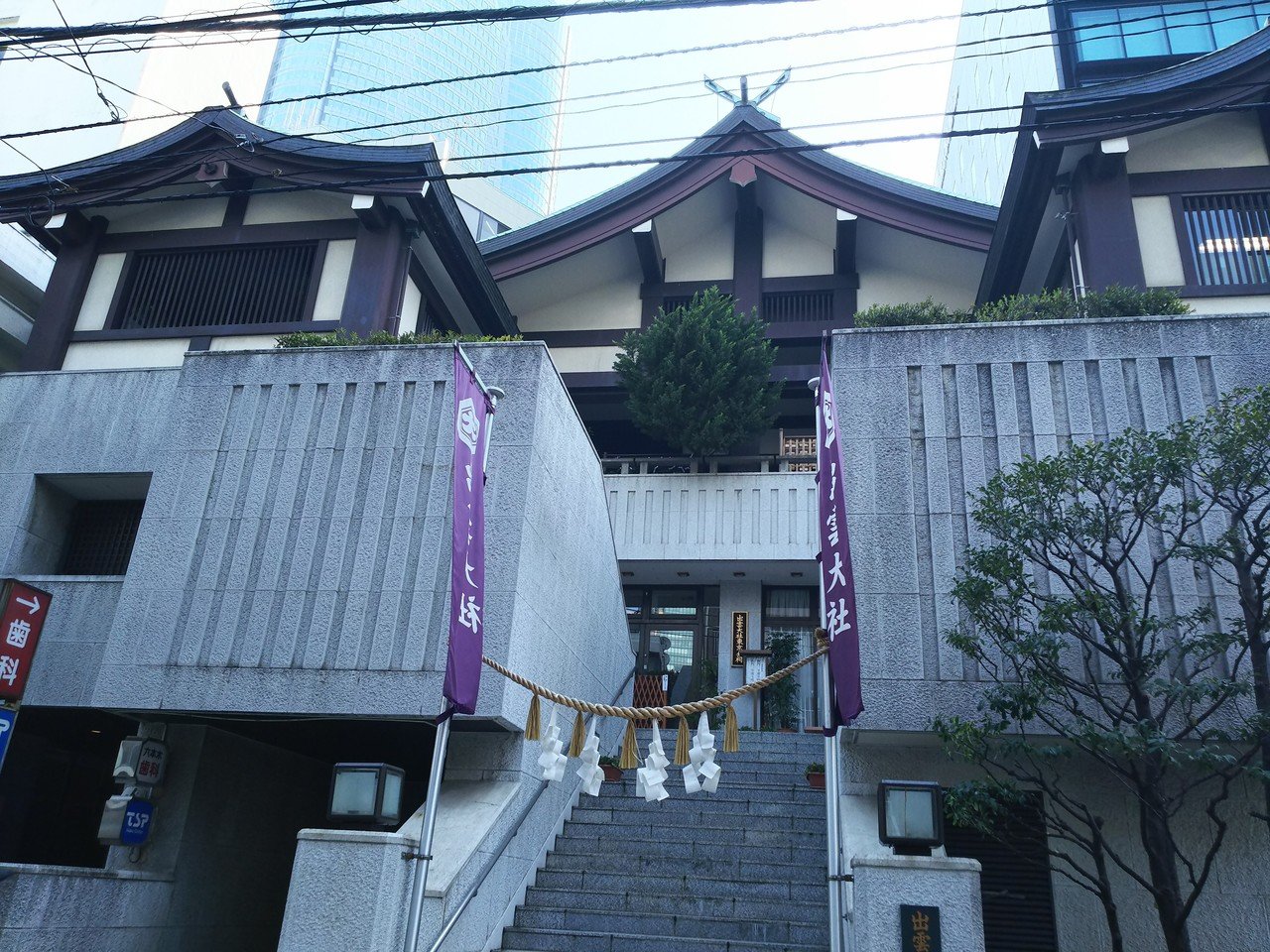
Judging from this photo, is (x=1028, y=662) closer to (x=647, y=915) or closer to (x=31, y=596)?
(x=647, y=915)

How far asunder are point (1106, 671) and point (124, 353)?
1214 centimetres

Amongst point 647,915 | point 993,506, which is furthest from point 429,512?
point 993,506

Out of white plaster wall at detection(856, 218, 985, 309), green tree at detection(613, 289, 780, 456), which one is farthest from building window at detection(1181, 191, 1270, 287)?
green tree at detection(613, 289, 780, 456)

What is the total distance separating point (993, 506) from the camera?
7.75 meters

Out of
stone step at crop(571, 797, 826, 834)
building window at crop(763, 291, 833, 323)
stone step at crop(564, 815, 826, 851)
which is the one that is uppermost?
building window at crop(763, 291, 833, 323)

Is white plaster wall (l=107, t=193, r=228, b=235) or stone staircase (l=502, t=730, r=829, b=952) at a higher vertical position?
white plaster wall (l=107, t=193, r=228, b=235)

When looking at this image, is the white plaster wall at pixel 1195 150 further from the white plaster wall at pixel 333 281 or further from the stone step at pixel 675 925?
the white plaster wall at pixel 333 281

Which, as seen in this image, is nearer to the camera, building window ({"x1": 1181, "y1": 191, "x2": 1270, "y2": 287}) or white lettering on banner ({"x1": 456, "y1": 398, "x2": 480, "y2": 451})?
white lettering on banner ({"x1": 456, "y1": 398, "x2": 480, "y2": 451})

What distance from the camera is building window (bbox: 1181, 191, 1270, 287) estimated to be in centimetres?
1110

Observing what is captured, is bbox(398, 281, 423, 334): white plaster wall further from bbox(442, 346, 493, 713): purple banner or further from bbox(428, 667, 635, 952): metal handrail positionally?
bbox(428, 667, 635, 952): metal handrail

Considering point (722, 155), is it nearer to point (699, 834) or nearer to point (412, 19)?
point (412, 19)

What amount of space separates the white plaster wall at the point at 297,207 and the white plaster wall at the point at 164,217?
519 millimetres

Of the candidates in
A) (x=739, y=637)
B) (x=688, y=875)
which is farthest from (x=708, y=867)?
(x=739, y=637)

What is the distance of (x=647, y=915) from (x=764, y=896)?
1021 mm
